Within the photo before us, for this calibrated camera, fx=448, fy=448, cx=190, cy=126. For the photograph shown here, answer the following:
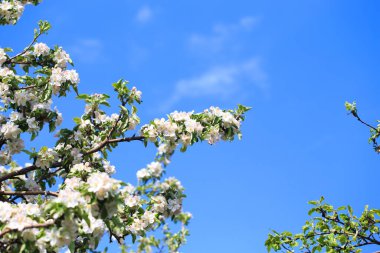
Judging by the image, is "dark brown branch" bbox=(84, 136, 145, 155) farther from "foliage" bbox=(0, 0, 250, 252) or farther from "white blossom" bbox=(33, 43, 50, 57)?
"white blossom" bbox=(33, 43, 50, 57)

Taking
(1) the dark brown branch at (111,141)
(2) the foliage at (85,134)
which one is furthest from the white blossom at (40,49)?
(1) the dark brown branch at (111,141)

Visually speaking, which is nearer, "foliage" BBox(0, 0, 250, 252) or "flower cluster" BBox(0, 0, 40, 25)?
"foliage" BBox(0, 0, 250, 252)

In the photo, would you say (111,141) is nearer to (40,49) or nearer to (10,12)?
(40,49)

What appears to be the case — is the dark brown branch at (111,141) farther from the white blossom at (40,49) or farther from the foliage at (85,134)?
the white blossom at (40,49)

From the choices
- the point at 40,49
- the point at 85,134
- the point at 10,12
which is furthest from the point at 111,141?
the point at 10,12

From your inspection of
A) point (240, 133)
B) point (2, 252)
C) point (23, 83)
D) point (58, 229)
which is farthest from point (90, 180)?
point (23, 83)

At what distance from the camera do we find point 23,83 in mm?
5750

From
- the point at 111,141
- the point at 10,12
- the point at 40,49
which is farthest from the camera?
the point at 10,12

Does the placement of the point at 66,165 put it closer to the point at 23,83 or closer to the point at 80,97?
the point at 80,97

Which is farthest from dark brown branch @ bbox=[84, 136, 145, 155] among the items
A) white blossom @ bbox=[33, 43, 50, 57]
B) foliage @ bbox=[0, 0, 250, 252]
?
white blossom @ bbox=[33, 43, 50, 57]

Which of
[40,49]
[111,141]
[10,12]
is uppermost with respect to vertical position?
[10,12]

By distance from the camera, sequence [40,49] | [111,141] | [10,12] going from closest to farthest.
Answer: [111,141], [40,49], [10,12]

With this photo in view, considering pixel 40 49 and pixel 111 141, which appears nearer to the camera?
pixel 111 141

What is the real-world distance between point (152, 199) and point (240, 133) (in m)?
1.39
